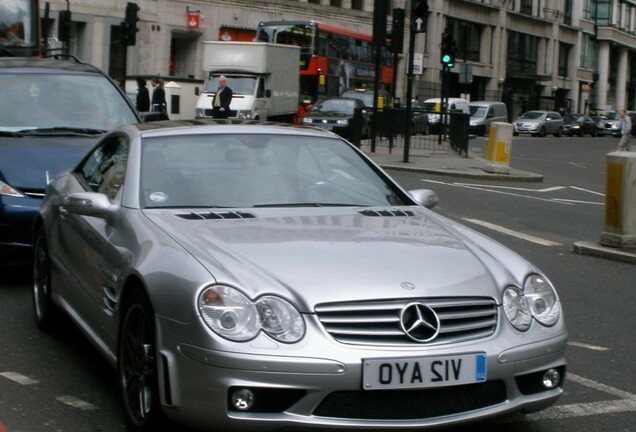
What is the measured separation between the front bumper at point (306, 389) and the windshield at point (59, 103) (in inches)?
228

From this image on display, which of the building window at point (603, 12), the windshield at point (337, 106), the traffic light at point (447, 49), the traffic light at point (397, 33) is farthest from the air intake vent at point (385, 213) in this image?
the building window at point (603, 12)

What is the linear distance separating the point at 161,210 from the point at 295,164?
3.03 ft

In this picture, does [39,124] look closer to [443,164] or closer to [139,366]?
[139,366]

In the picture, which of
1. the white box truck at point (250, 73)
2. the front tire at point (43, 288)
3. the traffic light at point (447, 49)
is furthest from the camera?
the white box truck at point (250, 73)

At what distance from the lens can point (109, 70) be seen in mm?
47062

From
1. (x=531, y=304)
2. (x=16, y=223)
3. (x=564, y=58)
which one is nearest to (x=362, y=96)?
(x=16, y=223)

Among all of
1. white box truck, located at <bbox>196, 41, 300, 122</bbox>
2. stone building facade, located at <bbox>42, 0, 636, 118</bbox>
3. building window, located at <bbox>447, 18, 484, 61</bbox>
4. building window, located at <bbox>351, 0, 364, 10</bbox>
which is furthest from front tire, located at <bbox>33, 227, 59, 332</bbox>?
building window, located at <bbox>447, 18, 484, 61</bbox>

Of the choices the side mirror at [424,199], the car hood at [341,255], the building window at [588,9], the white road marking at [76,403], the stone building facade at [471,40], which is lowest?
the white road marking at [76,403]

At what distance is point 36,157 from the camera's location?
9117 millimetres

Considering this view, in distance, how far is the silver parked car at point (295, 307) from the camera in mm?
4492

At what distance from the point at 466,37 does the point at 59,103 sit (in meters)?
66.5

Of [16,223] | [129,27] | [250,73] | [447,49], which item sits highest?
[447,49]

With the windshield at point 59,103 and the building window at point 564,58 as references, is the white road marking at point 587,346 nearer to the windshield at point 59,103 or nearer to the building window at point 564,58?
the windshield at point 59,103

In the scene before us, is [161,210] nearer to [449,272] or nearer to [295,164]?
[295,164]
